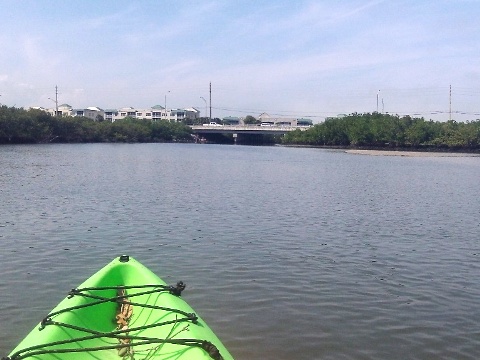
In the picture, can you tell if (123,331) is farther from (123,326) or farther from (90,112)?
(90,112)

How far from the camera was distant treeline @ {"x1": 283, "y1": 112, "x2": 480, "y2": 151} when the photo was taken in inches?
3996

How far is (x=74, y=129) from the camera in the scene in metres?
103

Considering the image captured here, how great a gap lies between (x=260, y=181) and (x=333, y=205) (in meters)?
11.1

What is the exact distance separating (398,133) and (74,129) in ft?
211

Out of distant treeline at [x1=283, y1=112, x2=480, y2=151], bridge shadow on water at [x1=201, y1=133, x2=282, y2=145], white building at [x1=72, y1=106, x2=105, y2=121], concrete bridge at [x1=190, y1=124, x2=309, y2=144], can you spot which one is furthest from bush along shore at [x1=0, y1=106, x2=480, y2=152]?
white building at [x1=72, y1=106, x2=105, y2=121]

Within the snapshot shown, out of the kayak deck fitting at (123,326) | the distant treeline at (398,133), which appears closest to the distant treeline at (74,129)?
the distant treeline at (398,133)

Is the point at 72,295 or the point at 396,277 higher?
the point at 72,295

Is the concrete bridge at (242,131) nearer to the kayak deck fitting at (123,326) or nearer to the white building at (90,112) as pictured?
the white building at (90,112)

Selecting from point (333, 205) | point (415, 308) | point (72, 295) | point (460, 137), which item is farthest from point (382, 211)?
point (460, 137)

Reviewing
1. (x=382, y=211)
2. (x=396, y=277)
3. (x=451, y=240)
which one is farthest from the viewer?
(x=382, y=211)

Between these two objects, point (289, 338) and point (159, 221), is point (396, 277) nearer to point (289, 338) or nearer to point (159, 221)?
point (289, 338)

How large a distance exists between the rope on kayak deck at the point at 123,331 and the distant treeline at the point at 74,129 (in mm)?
81077

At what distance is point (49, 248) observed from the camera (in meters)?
13.6

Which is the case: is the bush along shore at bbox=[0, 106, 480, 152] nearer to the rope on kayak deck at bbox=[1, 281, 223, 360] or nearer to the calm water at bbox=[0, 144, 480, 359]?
the calm water at bbox=[0, 144, 480, 359]
